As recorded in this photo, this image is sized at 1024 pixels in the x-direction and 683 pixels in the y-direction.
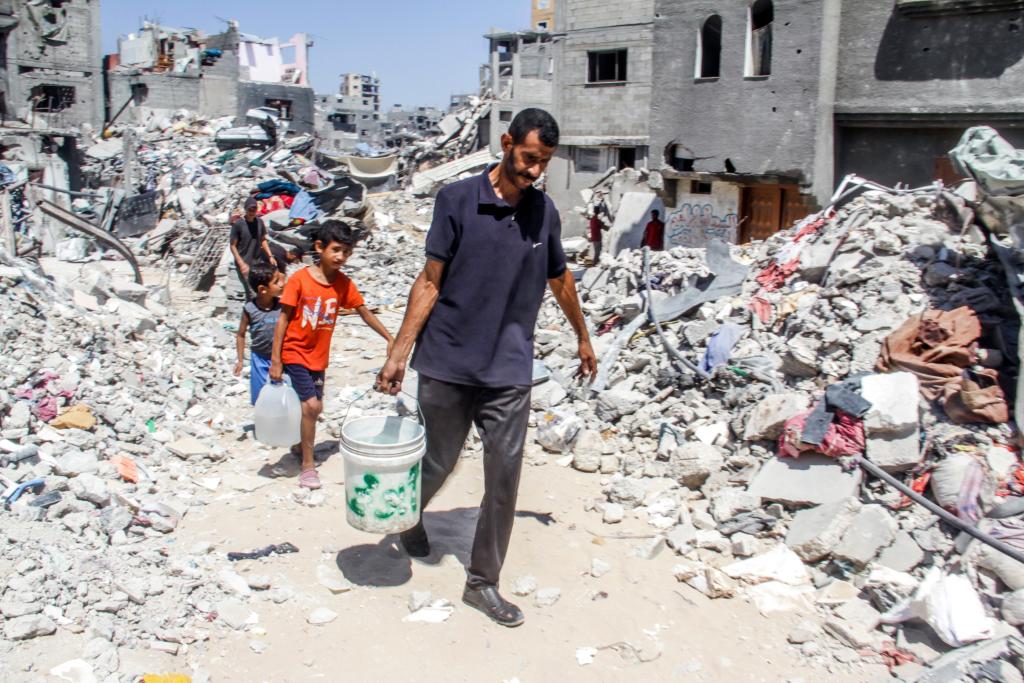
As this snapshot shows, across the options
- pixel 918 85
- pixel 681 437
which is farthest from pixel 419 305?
pixel 918 85

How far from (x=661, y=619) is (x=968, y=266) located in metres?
4.02

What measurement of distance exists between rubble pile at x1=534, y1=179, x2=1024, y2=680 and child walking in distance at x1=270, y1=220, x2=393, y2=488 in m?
1.72

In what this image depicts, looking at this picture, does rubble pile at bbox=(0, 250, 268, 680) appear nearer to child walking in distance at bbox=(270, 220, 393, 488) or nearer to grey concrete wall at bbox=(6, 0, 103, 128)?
child walking in distance at bbox=(270, 220, 393, 488)

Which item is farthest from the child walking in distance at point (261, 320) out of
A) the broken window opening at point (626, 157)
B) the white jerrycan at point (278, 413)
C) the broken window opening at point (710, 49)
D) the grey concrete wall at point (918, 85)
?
the broken window opening at point (626, 157)

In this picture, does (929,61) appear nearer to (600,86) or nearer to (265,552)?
(600,86)

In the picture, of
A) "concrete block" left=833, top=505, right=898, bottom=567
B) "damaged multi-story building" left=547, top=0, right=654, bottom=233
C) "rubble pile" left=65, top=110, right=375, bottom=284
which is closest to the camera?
"concrete block" left=833, top=505, right=898, bottom=567

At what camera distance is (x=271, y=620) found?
3.17 meters

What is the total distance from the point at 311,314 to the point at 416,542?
4.93ft

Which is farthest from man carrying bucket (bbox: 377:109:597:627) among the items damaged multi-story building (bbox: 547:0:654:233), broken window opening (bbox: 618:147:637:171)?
broken window opening (bbox: 618:147:637:171)

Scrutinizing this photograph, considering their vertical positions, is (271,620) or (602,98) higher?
(602,98)

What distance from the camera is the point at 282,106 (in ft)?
124

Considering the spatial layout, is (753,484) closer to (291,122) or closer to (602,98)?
(602,98)

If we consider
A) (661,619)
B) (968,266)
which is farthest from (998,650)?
(968,266)

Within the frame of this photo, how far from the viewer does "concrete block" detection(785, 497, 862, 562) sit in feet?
12.7
